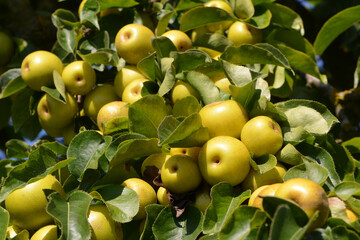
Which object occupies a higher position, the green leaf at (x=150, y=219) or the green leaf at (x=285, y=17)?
the green leaf at (x=285, y=17)

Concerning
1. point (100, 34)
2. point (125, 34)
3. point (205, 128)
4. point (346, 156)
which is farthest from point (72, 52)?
point (346, 156)

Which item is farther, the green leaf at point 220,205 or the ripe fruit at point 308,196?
the green leaf at point 220,205

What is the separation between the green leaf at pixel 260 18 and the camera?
1.88 meters

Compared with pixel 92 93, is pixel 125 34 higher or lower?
higher

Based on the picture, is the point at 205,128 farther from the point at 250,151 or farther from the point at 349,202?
the point at 349,202

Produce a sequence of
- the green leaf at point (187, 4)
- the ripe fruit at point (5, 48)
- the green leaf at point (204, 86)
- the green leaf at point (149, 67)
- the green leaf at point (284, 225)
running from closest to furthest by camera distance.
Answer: the green leaf at point (284, 225) → the green leaf at point (204, 86) → the green leaf at point (149, 67) → the green leaf at point (187, 4) → the ripe fruit at point (5, 48)

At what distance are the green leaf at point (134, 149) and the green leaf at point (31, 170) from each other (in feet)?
0.63

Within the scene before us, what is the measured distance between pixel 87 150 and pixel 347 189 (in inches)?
30.4

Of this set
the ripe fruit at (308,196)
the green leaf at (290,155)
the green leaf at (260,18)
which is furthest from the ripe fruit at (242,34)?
the ripe fruit at (308,196)

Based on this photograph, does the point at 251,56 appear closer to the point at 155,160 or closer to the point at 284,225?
the point at 155,160

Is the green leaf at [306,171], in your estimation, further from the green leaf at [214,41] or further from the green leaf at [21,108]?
the green leaf at [21,108]

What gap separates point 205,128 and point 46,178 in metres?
0.51

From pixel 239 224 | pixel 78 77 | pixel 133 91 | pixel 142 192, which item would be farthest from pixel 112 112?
pixel 239 224

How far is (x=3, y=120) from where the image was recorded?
2.50 meters
